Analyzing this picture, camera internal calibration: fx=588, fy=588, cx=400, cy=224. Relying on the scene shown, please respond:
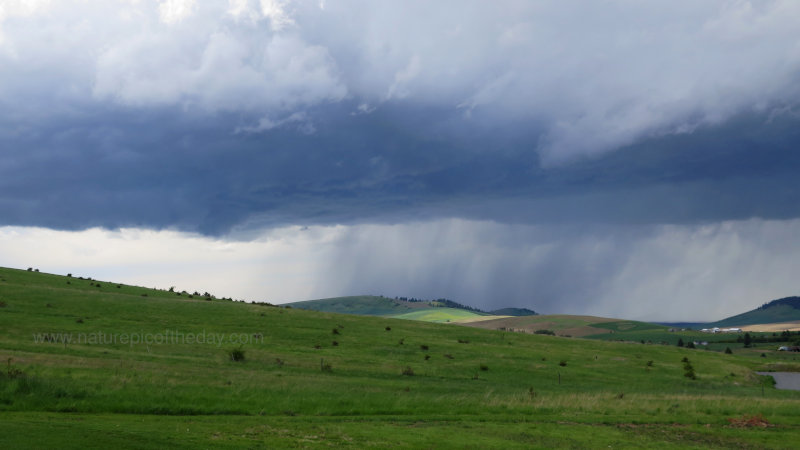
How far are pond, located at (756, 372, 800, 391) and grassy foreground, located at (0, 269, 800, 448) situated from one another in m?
4.26

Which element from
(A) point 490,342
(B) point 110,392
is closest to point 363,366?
(B) point 110,392

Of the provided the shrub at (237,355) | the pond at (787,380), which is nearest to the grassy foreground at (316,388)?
the shrub at (237,355)

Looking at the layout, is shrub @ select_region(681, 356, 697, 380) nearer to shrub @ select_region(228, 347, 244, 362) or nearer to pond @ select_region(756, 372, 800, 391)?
pond @ select_region(756, 372, 800, 391)

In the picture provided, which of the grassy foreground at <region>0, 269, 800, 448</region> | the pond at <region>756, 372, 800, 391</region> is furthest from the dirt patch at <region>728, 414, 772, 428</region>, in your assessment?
the pond at <region>756, 372, 800, 391</region>

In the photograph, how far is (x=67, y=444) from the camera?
21.6 m

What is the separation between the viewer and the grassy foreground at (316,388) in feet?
99.6

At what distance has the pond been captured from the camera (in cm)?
8688

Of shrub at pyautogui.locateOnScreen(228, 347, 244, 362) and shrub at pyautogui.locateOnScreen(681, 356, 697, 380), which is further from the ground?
shrub at pyautogui.locateOnScreen(228, 347, 244, 362)

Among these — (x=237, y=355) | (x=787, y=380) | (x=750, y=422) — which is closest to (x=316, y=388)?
(x=237, y=355)

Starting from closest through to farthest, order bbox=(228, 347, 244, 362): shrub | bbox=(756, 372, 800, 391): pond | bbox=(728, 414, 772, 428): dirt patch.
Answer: bbox=(728, 414, 772, 428): dirt patch
bbox=(228, 347, 244, 362): shrub
bbox=(756, 372, 800, 391): pond

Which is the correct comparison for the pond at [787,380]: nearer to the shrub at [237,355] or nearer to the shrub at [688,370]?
the shrub at [688,370]

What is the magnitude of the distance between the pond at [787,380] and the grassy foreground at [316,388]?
4.26 m

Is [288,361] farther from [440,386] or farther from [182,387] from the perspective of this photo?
[182,387]

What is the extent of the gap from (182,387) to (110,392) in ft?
16.1
